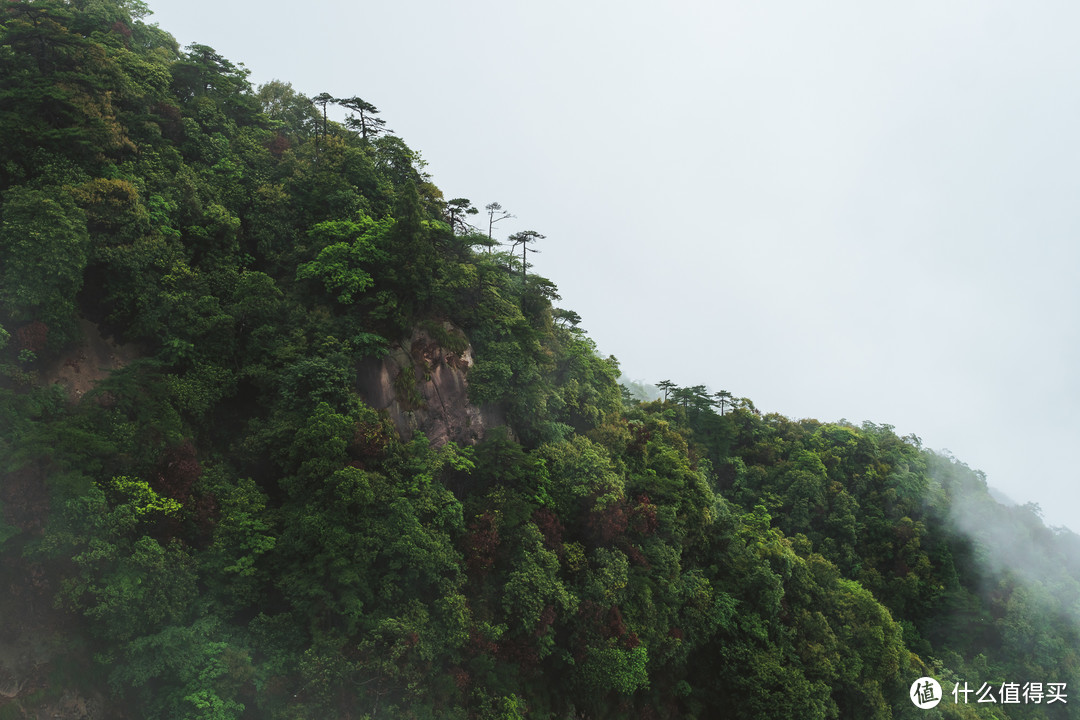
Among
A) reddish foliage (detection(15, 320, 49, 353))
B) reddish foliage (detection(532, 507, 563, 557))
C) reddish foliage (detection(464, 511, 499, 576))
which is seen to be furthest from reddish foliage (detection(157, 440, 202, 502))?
reddish foliage (detection(532, 507, 563, 557))

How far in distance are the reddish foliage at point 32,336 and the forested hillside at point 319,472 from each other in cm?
11

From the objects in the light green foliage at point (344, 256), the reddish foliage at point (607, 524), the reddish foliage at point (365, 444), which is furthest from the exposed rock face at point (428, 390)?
the reddish foliage at point (607, 524)

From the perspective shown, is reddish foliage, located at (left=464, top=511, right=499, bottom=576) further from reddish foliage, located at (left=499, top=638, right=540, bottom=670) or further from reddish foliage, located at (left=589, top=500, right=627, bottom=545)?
reddish foliage, located at (left=589, top=500, right=627, bottom=545)

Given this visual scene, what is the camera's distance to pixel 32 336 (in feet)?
48.6

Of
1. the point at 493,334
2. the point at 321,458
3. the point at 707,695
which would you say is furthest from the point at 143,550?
the point at 707,695

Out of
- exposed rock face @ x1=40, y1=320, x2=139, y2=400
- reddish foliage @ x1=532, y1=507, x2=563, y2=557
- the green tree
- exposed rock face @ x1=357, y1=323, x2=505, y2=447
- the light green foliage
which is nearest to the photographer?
the green tree

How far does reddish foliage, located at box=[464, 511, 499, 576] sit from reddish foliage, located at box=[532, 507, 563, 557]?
5.31 feet

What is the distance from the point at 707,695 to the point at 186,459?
1999 cm

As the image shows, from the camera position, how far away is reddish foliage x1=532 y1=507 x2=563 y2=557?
18562 millimetres

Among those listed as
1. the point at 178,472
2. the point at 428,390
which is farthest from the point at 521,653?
the point at 178,472

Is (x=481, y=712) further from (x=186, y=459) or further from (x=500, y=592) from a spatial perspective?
(x=186, y=459)

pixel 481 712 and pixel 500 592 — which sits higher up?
pixel 500 592

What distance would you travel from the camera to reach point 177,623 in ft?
44.2

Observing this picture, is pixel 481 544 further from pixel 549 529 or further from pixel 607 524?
pixel 607 524
